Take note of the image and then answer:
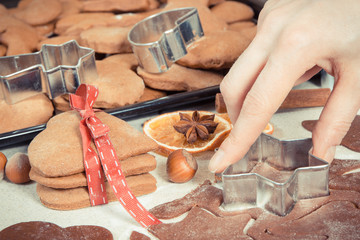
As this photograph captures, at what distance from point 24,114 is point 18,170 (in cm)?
37

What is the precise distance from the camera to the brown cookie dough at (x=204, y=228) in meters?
1.17

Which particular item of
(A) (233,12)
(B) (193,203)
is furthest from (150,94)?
(A) (233,12)

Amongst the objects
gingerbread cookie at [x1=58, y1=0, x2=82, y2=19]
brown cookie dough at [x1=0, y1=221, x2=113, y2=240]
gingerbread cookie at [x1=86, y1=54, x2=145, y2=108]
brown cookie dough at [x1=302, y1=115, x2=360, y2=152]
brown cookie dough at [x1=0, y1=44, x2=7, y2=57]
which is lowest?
brown cookie dough at [x1=302, y1=115, x2=360, y2=152]

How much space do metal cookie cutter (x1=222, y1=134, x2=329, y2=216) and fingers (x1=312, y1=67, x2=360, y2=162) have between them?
0.06m

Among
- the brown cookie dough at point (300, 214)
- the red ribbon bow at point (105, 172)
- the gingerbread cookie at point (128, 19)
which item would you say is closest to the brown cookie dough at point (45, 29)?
the gingerbread cookie at point (128, 19)

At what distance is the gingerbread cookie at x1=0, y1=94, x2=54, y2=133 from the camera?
1.75 metres

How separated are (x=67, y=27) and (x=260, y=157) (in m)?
1.38

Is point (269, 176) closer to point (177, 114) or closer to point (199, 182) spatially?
point (199, 182)

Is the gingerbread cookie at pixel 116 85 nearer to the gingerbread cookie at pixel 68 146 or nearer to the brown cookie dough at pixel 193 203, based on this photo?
the gingerbread cookie at pixel 68 146

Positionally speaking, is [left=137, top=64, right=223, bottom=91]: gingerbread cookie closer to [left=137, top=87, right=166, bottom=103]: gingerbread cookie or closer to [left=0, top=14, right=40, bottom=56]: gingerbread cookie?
[left=137, top=87, right=166, bottom=103]: gingerbread cookie

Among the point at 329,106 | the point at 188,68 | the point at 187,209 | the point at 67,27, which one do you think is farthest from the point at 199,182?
the point at 67,27

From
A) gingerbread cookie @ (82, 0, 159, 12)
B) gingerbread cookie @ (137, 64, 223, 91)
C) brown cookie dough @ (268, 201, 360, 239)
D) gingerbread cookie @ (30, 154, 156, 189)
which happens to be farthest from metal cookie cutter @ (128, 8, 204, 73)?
brown cookie dough @ (268, 201, 360, 239)

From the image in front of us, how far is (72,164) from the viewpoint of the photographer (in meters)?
1.32

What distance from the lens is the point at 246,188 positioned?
48.8 inches
